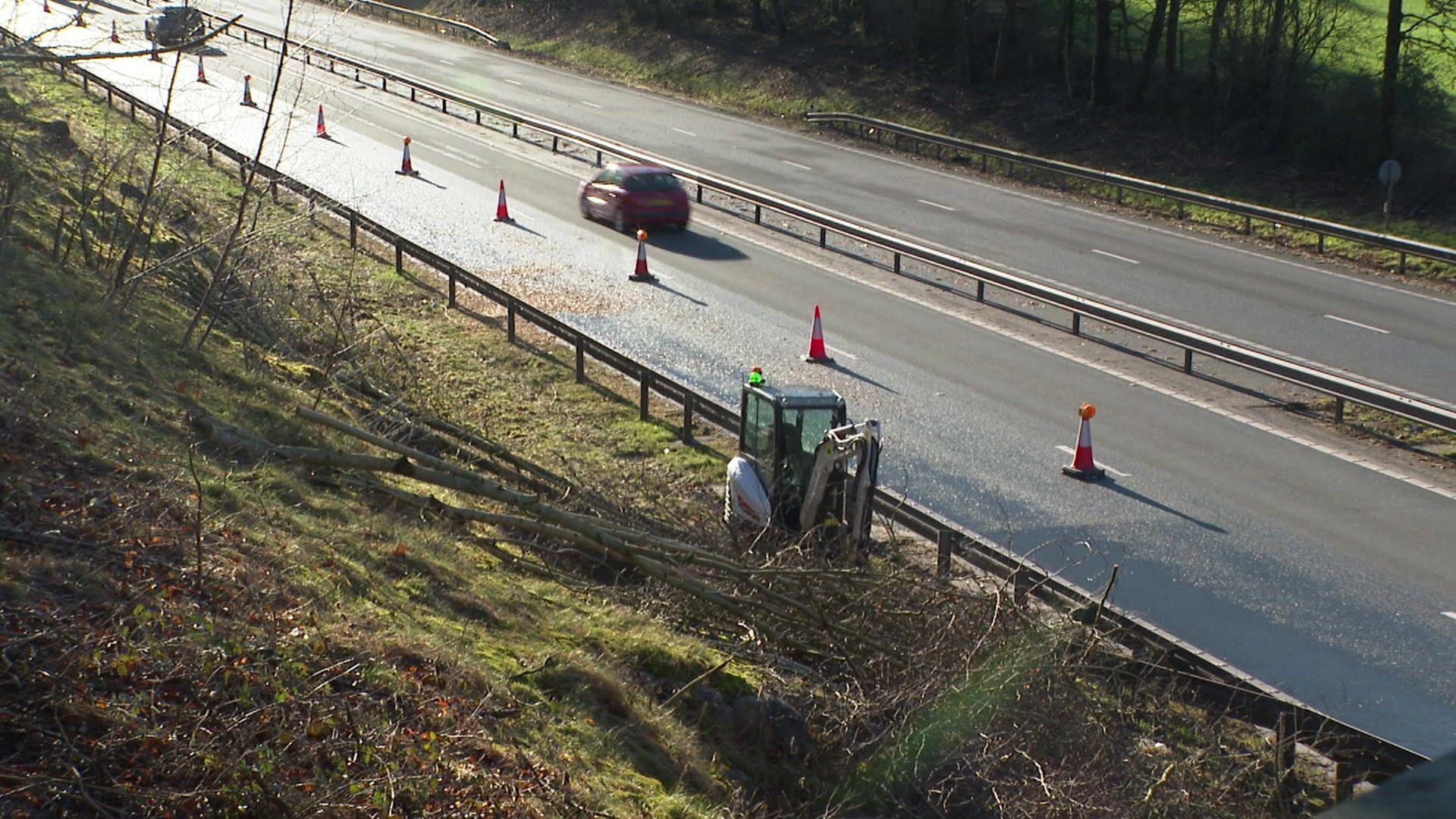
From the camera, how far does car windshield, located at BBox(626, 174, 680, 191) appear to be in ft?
87.6

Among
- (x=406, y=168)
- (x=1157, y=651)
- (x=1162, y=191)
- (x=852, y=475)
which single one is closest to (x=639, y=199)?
(x=406, y=168)

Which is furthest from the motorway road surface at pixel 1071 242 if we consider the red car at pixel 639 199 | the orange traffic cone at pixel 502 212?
the orange traffic cone at pixel 502 212

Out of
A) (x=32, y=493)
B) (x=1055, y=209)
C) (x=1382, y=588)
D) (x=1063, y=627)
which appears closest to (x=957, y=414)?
(x=1382, y=588)

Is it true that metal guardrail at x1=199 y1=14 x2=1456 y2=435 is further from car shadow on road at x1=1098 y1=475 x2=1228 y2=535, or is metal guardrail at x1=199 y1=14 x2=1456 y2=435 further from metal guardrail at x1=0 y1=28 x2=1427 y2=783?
metal guardrail at x1=0 y1=28 x2=1427 y2=783

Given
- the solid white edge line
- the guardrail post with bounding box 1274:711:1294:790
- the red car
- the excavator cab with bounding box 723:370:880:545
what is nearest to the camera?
the guardrail post with bounding box 1274:711:1294:790

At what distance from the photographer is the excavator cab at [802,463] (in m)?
11.2

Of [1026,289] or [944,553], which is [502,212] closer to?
[1026,289]

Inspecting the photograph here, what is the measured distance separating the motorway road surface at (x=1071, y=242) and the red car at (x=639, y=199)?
4.01 m

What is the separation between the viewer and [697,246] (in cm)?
2619

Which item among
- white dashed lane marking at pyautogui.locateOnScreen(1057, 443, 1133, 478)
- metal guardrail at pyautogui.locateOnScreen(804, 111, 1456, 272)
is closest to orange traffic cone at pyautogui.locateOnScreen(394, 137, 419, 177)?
metal guardrail at pyautogui.locateOnScreen(804, 111, 1456, 272)

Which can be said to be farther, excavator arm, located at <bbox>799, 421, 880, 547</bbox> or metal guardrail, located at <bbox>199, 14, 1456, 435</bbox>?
metal guardrail, located at <bbox>199, 14, 1456, 435</bbox>

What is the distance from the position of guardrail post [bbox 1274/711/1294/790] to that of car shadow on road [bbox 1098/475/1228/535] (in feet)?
15.5

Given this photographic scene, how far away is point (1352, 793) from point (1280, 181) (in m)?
27.1

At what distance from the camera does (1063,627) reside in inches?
362
